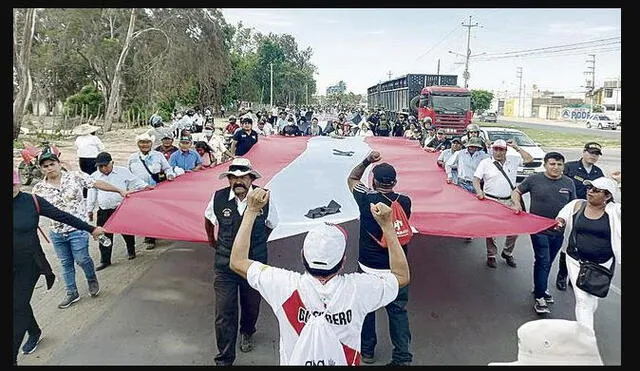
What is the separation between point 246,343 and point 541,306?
3.16 metres

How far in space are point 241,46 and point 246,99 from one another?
1700 cm

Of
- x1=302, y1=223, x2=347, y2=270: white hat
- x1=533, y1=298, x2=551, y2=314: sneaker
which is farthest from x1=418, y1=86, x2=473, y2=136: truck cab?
x1=302, y1=223, x2=347, y2=270: white hat

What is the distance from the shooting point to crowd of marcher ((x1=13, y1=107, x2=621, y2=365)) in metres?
2.49

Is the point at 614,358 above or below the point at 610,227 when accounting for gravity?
below

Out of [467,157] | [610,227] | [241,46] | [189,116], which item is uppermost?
[241,46]

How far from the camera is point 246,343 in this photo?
472 cm

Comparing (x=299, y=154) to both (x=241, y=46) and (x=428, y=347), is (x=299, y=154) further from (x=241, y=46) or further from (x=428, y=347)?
(x=241, y=46)

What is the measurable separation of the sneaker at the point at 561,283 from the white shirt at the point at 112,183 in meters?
5.32

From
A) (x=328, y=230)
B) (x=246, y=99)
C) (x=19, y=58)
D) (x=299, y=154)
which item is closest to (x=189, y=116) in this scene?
(x=19, y=58)

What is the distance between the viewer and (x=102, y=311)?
5.49 metres

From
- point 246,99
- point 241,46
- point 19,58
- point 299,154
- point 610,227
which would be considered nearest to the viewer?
point 610,227

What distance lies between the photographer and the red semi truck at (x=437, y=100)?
24.7 m

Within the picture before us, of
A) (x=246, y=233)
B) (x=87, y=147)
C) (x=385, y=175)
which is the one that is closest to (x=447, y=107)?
(x=87, y=147)

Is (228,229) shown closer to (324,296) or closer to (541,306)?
(324,296)
